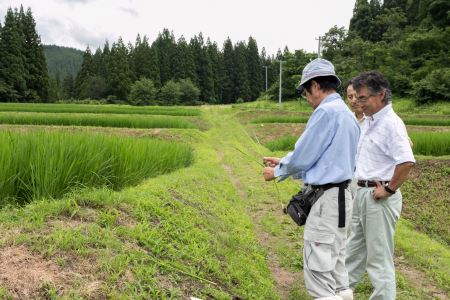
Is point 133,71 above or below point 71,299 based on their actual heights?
above

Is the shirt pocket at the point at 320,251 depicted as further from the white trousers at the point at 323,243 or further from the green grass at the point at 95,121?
the green grass at the point at 95,121

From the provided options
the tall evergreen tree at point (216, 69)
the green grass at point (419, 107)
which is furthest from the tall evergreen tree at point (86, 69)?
the green grass at point (419, 107)

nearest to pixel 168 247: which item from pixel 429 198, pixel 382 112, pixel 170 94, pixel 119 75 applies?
pixel 382 112

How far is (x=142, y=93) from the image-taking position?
53.3 metres

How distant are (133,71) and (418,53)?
39.5 m

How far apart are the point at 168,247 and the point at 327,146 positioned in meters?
1.67

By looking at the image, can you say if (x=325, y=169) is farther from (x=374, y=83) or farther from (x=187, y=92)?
(x=187, y=92)

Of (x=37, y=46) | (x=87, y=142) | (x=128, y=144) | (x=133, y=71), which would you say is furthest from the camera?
(x=133, y=71)

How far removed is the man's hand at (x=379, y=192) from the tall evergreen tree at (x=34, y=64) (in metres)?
48.3

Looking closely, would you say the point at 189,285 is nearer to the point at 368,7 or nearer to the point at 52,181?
the point at 52,181

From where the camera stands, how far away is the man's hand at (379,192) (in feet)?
10.7

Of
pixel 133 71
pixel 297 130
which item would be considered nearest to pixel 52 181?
pixel 297 130

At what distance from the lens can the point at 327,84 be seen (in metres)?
2.91

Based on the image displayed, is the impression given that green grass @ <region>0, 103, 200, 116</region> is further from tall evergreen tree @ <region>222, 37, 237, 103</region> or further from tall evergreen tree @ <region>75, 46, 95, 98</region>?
tall evergreen tree @ <region>222, 37, 237, 103</region>
